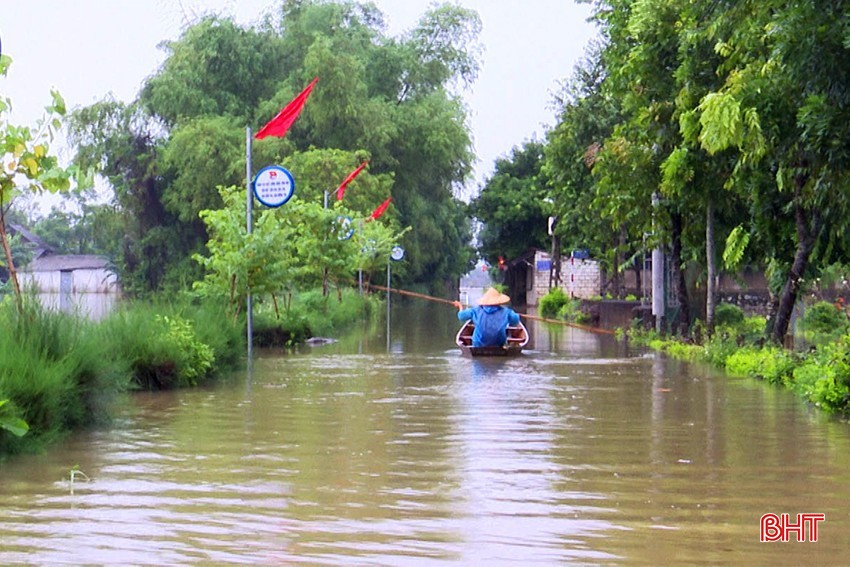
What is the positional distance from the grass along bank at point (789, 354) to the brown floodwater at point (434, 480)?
1.32 feet

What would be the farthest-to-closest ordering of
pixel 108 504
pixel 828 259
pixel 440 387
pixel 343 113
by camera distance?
pixel 343 113 < pixel 828 259 < pixel 440 387 < pixel 108 504

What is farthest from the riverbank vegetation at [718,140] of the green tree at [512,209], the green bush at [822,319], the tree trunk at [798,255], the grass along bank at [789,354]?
the green tree at [512,209]

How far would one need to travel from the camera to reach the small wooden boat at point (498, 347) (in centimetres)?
2356

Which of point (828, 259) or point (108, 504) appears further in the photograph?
point (828, 259)

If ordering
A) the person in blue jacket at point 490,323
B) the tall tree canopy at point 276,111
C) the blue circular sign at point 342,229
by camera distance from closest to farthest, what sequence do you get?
the person in blue jacket at point 490,323 < the blue circular sign at point 342,229 < the tall tree canopy at point 276,111

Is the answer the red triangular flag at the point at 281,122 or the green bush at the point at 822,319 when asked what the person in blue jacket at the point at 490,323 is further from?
the green bush at the point at 822,319

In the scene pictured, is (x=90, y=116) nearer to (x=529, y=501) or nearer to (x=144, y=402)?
(x=144, y=402)

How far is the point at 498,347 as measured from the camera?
23609 mm

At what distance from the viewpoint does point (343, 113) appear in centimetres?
4903

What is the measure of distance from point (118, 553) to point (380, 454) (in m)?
4.11

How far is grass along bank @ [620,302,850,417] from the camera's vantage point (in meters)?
13.6

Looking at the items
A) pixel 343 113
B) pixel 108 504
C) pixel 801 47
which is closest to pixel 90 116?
pixel 343 113

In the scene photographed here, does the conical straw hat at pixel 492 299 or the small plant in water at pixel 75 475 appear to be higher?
the conical straw hat at pixel 492 299

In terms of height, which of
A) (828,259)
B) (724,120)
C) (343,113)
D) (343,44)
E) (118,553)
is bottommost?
(118,553)
